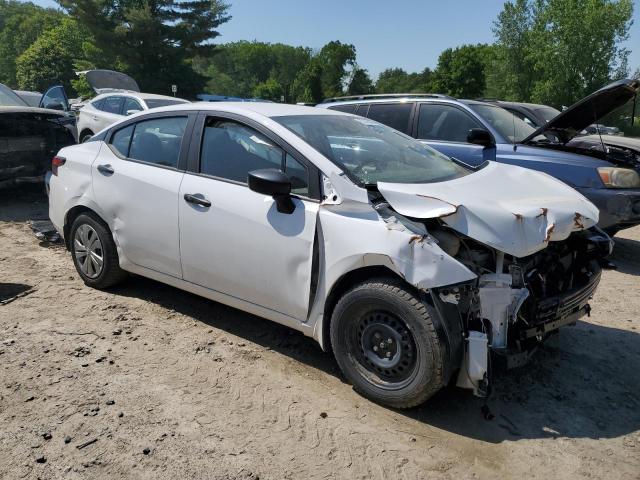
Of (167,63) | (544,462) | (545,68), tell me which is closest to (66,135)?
(544,462)

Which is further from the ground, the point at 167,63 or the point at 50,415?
the point at 167,63

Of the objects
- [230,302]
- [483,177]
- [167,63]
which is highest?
[167,63]

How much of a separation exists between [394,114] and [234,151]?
4.40m

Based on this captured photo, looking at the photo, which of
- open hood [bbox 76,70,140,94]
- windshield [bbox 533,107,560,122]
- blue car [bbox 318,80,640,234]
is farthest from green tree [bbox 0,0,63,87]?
blue car [bbox 318,80,640,234]

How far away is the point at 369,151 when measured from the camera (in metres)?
3.62

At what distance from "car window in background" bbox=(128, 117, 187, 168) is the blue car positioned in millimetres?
3039

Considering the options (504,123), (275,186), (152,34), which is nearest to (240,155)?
(275,186)

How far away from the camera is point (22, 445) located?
264 cm

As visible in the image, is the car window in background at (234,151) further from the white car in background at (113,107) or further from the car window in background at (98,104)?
the car window in background at (98,104)

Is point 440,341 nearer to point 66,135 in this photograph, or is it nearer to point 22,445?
point 22,445

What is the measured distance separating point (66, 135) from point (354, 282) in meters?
6.62

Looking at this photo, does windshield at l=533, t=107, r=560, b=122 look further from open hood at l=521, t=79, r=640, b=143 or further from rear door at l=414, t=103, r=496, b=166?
open hood at l=521, t=79, r=640, b=143

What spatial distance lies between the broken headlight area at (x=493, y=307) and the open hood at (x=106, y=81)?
1220cm

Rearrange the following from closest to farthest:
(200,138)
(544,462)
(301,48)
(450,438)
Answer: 1. (544,462)
2. (450,438)
3. (200,138)
4. (301,48)
